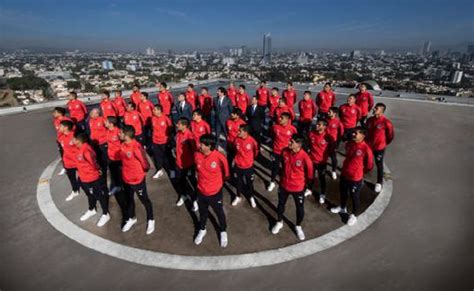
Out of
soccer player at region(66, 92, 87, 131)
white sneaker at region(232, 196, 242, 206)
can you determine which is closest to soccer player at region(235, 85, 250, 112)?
white sneaker at region(232, 196, 242, 206)

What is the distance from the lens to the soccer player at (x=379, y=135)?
5.48 meters

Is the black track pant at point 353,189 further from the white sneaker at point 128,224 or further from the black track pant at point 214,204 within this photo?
the white sneaker at point 128,224

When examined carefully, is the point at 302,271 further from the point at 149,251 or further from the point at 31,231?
the point at 31,231

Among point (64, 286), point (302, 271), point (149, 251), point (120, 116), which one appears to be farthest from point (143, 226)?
point (120, 116)

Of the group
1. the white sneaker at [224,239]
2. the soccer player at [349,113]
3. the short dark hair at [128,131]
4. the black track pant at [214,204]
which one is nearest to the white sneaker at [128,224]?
the black track pant at [214,204]

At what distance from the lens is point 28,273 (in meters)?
3.61

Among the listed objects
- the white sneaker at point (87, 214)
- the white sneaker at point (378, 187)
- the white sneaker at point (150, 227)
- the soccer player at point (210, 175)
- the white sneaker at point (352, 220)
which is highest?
the soccer player at point (210, 175)

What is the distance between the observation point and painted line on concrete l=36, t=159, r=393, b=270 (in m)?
3.74

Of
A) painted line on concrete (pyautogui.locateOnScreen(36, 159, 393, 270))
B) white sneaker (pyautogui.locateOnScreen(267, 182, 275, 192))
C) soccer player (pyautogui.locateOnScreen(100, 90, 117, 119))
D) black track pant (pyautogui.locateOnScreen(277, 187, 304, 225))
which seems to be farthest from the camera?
soccer player (pyautogui.locateOnScreen(100, 90, 117, 119))

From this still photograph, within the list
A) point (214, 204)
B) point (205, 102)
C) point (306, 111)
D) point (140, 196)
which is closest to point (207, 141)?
point (214, 204)

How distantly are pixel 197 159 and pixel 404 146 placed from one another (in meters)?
7.42

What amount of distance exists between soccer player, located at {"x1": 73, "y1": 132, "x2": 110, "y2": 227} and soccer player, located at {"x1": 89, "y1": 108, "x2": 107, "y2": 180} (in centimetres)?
155

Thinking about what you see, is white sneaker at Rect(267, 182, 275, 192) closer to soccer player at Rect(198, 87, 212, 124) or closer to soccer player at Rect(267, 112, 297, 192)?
soccer player at Rect(267, 112, 297, 192)

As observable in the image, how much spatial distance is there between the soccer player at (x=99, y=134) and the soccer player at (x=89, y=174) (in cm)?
155
